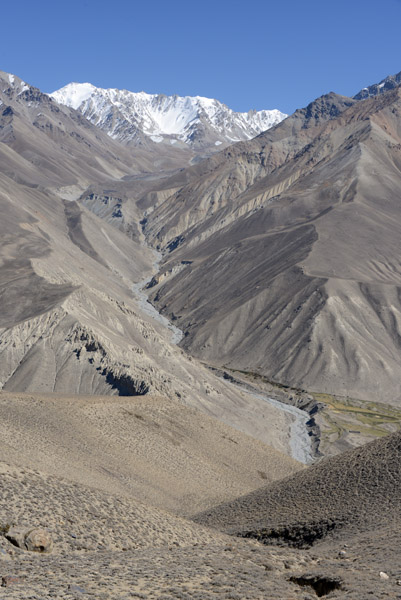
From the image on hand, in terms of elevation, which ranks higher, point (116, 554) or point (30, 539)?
point (30, 539)

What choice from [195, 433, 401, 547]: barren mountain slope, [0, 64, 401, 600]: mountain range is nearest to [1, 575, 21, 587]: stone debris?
[0, 64, 401, 600]: mountain range

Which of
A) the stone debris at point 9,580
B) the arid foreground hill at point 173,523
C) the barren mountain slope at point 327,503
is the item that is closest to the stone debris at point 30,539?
the arid foreground hill at point 173,523

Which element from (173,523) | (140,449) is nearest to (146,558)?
(173,523)

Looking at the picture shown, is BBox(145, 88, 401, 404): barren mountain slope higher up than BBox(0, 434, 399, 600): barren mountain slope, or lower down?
higher up

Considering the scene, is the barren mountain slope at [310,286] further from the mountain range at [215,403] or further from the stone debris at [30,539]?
the stone debris at [30,539]

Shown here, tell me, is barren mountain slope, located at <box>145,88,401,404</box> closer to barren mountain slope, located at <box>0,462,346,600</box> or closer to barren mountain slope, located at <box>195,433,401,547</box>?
barren mountain slope, located at <box>195,433,401,547</box>

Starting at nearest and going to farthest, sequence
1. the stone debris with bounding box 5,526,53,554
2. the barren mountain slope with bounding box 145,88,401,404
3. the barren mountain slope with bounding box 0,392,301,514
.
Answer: the stone debris with bounding box 5,526,53,554
the barren mountain slope with bounding box 0,392,301,514
the barren mountain slope with bounding box 145,88,401,404

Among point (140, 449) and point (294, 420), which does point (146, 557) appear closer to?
point (140, 449)

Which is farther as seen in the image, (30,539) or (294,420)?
(294,420)

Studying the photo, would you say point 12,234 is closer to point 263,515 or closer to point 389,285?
point 389,285
